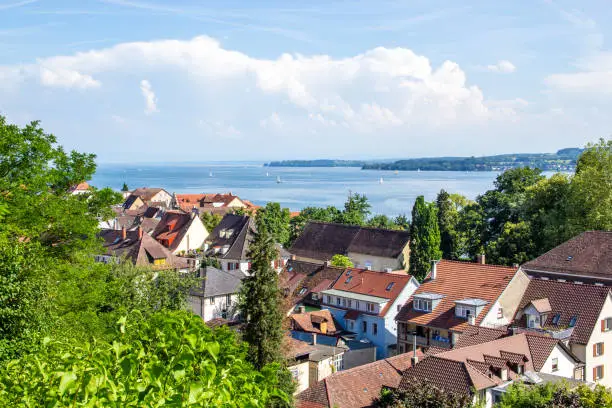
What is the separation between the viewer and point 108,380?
6.91 metres

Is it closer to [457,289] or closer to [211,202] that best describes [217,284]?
[457,289]

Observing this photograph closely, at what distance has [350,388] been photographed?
91.1 ft

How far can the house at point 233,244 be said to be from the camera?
6319 centimetres

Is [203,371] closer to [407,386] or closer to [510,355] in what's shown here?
[407,386]

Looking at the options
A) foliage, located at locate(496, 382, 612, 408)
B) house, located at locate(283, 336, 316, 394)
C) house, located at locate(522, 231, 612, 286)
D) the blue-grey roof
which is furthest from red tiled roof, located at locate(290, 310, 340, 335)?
foliage, located at locate(496, 382, 612, 408)

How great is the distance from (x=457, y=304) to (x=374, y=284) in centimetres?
837

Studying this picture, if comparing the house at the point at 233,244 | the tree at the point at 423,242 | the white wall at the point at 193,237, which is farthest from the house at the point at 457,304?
the white wall at the point at 193,237

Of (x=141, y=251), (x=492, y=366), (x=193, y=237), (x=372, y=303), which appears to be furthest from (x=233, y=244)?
(x=492, y=366)

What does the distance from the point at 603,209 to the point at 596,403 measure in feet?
102

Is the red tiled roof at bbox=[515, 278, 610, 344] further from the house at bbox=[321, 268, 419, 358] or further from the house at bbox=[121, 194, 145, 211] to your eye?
the house at bbox=[121, 194, 145, 211]

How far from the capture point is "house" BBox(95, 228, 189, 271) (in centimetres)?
5775

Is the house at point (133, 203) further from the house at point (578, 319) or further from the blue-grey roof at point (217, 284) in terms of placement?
the house at point (578, 319)

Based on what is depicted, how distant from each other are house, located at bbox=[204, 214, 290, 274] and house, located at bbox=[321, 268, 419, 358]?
12.9 m

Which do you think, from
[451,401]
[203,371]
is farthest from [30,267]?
[451,401]
